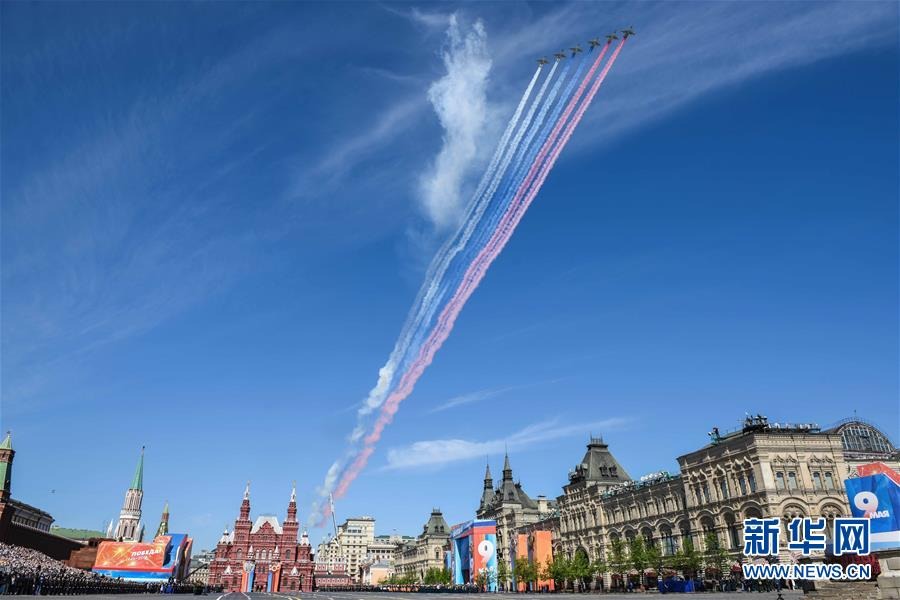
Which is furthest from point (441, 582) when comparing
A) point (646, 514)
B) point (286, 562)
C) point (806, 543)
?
point (806, 543)

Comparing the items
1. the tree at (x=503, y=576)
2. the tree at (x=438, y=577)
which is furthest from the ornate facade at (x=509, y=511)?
the tree at (x=438, y=577)

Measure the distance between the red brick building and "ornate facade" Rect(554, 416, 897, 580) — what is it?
85876mm

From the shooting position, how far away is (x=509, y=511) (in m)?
136

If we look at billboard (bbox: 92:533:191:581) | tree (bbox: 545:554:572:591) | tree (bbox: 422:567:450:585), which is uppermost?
billboard (bbox: 92:533:191:581)

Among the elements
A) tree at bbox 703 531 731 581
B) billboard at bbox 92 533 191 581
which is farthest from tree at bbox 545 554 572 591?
billboard at bbox 92 533 191 581

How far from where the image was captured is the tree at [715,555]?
66625 mm

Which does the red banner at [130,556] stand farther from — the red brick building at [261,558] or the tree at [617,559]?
the tree at [617,559]

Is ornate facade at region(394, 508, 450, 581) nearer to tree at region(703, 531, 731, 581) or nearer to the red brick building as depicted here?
the red brick building

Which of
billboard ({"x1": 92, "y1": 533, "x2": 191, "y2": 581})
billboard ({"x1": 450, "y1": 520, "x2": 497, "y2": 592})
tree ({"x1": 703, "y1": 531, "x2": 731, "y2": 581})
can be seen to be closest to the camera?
tree ({"x1": 703, "y1": 531, "x2": 731, "y2": 581})

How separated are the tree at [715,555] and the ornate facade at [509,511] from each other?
56.6m

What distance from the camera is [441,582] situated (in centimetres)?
14762

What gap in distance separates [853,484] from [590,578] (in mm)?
63800

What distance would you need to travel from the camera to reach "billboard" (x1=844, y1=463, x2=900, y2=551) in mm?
35719

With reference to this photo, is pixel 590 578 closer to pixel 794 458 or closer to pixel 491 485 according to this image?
pixel 794 458
